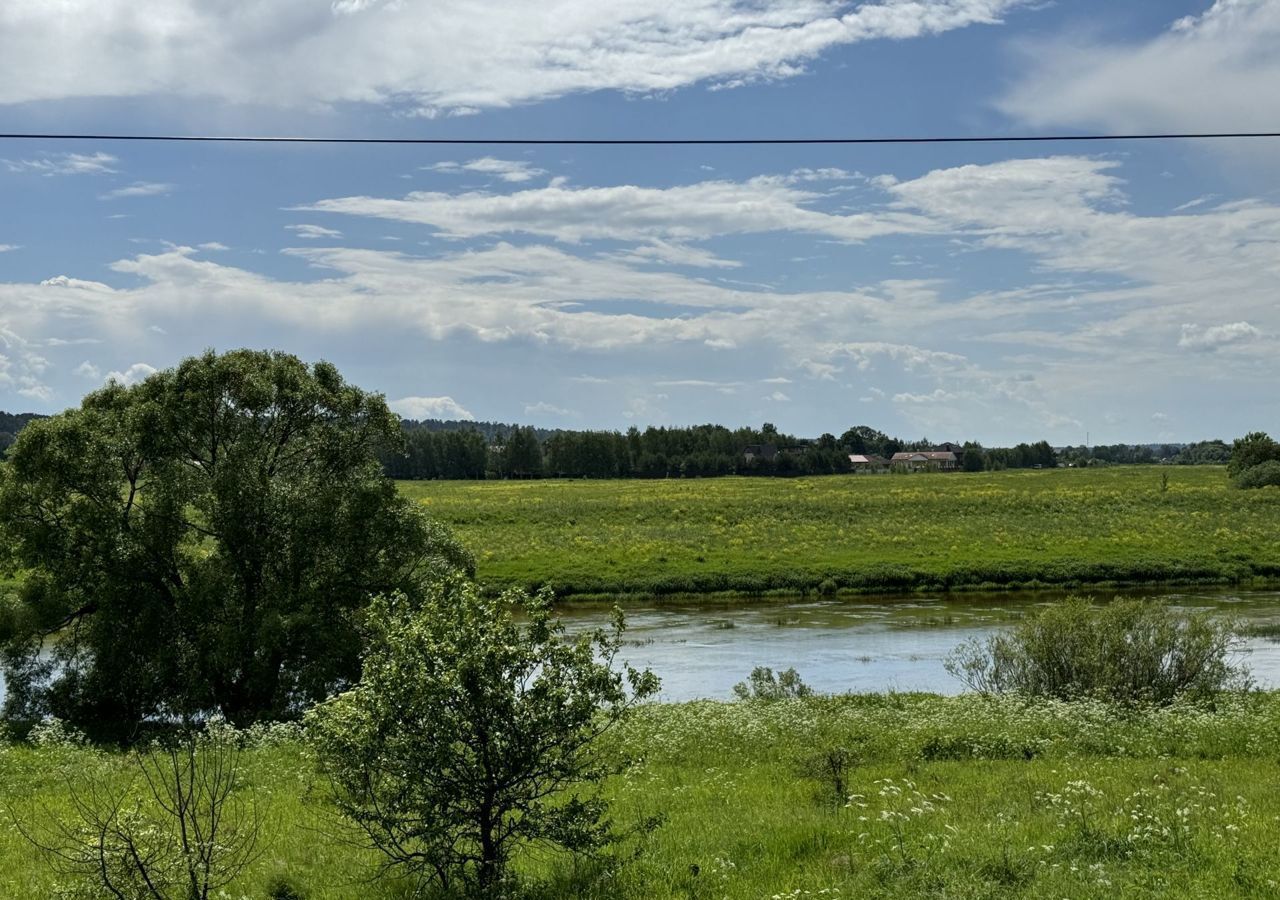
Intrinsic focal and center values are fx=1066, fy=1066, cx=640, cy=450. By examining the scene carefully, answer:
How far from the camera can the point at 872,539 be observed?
209ft

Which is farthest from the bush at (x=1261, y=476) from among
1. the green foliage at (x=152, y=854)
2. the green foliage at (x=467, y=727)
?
the green foliage at (x=152, y=854)

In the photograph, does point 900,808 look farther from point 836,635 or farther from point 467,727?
point 836,635

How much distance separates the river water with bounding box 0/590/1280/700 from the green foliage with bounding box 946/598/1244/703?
4.53 m

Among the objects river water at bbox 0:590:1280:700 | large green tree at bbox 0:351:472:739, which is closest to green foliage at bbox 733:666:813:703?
river water at bbox 0:590:1280:700

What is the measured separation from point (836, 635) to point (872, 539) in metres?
24.4

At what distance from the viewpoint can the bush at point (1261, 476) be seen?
9656 cm

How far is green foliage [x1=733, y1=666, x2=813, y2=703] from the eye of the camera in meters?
26.2

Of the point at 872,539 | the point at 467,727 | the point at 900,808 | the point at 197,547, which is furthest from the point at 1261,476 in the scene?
the point at 467,727

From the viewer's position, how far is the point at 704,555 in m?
59.1

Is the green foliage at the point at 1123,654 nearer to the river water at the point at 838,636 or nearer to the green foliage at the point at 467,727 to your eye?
the river water at the point at 838,636

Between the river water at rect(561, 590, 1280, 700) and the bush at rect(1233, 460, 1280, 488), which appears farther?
the bush at rect(1233, 460, 1280, 488)

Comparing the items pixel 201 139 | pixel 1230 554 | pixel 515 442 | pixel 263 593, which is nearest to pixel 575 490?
pixel 515 442

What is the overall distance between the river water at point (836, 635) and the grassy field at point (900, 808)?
818cm

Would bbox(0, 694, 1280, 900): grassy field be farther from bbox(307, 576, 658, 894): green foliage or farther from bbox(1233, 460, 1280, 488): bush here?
bbox(1233, 460, 1280, 488): bush
